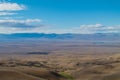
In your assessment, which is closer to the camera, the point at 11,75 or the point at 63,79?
the point at 11,75

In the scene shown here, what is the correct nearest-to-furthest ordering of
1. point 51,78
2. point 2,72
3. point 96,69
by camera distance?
point 2,72 < point 51,78 < point 96,69

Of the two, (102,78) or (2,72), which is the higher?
(2,72)

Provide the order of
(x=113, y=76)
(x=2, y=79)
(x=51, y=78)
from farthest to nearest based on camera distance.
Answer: (x=113, y=76)
(x=51, y=78)
(x=2, y=79)

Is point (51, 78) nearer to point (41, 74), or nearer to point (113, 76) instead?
point (41, 74)

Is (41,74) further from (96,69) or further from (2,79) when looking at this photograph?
(96,69)

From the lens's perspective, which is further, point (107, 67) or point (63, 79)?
point (107, 67)

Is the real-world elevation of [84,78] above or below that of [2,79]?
below

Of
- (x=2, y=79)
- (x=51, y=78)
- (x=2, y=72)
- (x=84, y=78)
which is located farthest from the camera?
(x=84, y=78)

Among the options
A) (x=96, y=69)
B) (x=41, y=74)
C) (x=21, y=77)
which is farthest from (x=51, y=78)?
(x=96, y=69)

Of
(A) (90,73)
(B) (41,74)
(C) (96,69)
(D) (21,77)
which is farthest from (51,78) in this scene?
(C) (96,69)
